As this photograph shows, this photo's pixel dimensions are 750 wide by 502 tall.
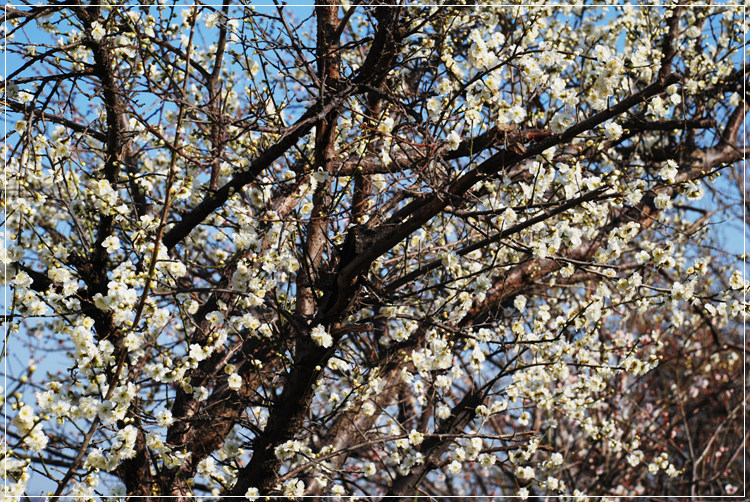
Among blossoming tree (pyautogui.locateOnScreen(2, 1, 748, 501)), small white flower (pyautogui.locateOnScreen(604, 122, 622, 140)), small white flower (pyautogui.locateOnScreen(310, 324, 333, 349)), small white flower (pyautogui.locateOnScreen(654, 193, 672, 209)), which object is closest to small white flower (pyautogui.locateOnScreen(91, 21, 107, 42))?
blossoming tree (pyautogui.locateOnScreen(2, 1, 748, 501))

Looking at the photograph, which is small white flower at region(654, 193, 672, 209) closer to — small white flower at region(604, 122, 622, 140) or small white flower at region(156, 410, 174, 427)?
small white flower at region(604, 122, 622, 140)

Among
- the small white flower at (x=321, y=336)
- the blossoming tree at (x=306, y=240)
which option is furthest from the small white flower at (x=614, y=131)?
the small white flower at (x=321, y=336)

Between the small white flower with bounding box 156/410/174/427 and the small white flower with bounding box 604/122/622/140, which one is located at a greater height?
the small white flower with bounding box 604/122/622/140

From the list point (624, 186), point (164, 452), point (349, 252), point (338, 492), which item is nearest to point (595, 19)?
point (624, 186)

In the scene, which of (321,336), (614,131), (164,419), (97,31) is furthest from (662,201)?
(97,31)

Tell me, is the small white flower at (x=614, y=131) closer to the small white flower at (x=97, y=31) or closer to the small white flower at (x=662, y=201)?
the small white flower at (x=662, y=201)

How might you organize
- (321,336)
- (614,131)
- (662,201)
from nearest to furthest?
(321,336)
(614,131)
(662,201)

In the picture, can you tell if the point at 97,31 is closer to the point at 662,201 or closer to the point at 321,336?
the point at 321,336

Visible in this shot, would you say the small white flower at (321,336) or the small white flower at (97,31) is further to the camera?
the small white flower at (97,31)

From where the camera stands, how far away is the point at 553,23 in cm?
642

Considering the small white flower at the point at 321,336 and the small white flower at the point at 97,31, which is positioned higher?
the small white flower at the point at 97,31

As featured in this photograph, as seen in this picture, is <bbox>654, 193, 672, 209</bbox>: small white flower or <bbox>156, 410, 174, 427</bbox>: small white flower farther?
<bbox>654, 193, 672, 209</bbox>: small white flower

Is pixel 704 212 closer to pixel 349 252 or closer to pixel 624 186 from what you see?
pixel 624 186

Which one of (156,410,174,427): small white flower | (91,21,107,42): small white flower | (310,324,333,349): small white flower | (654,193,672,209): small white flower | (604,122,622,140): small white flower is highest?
(91,21,107,42): small white flower
